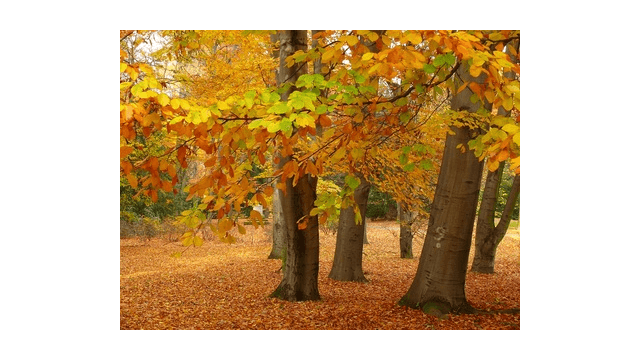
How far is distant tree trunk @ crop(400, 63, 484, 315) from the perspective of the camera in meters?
4.75

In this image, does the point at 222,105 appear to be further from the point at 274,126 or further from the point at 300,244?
the point at 300,244

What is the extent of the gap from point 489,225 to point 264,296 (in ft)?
13.8

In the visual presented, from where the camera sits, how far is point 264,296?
5.86 meters

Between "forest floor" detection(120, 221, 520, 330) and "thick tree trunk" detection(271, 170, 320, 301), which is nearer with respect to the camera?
"forest floor" detection(120, 221, 520, 330)

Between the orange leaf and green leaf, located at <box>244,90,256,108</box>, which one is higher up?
green leaf, located at <box>244,90,256,108</box>

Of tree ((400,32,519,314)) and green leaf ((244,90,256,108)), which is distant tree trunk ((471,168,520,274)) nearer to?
tree ((400,32,519,314))

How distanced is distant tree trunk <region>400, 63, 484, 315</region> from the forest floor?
187mm

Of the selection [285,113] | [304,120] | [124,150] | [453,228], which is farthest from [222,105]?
[453,228]

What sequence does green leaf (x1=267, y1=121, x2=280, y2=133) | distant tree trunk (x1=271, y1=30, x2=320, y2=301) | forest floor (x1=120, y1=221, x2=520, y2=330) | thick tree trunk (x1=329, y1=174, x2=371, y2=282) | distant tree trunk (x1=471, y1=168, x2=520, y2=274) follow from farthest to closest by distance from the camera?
distant tree trunk (x1=471, y1=168, x2=520, y2=274)
thick tree trunk (x1=329, y1=174, x2=371, y2=282)
distant tree trunk (x1=271, y1=30, x2=320, y2=301)
forest floor (x1=120, y1=221, x2=520, y2=330)
green leaf (x1=267, y1=121, x2=280, y2=133)

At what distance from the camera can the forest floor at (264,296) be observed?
15.3 feet

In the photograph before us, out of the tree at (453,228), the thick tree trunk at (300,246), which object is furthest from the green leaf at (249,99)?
the tree at (453,228)

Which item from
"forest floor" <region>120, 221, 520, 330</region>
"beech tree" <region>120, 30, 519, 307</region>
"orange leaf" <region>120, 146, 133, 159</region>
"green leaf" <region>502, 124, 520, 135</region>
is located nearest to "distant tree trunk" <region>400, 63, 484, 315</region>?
"forest floor" <region>120, 221, 520, 330</region>
